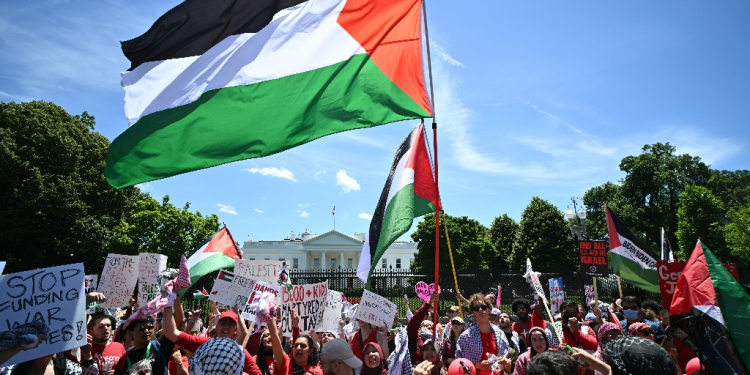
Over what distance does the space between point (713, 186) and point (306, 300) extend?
5568 centimetres

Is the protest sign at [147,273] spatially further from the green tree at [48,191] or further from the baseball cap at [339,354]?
the green tree at [48,191]

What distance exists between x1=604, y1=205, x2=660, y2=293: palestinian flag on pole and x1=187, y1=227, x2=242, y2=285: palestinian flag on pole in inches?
340

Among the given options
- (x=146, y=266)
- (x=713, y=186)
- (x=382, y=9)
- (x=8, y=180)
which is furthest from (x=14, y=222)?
(x=713, y=186)

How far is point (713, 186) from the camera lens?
47.2m

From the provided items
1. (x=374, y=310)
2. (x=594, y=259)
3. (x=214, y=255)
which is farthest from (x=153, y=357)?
(x=594, y=259)

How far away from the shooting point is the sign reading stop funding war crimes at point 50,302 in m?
3.57

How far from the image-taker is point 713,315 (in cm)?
368

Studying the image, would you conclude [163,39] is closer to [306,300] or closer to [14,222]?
[306,300]

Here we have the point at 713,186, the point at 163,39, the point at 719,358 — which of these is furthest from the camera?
the point at 713,186

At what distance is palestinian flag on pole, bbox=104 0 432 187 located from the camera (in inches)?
194

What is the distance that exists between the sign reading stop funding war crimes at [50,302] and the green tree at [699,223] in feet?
116

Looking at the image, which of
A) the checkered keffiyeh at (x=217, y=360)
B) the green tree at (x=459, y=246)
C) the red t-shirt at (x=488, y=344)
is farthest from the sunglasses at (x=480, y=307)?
the green tree at (x=459, y=246)

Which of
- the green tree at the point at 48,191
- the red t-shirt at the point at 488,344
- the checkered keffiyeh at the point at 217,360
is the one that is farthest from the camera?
the green tree at the point at 48,191

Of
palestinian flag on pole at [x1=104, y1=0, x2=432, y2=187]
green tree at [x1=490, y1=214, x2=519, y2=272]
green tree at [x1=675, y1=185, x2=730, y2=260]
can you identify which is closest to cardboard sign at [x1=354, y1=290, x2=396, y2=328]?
palestinian flag on pole at [x1=104, y1=0, x2=432, y2=187]
